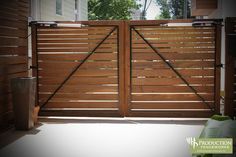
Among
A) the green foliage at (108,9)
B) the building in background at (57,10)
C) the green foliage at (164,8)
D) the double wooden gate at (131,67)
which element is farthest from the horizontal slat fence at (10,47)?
the green foliage at (164,8)

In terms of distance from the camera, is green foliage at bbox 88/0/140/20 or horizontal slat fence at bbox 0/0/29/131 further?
green foliage at bbox 88/0/140/20

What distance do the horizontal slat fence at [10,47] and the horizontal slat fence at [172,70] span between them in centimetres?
245

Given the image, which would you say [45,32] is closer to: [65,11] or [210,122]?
[210,122]

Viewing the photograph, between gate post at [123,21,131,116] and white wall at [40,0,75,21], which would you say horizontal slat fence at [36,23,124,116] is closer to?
gate post at [123,21,131,116]

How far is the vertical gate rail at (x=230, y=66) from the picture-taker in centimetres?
867

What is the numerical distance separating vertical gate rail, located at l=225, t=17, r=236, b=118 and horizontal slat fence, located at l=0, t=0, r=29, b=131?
4.51 metres

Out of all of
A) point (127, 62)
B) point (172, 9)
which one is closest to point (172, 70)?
point (127, 62)

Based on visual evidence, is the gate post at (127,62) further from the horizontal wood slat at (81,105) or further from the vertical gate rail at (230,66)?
the vertical gate rail at (230,66)

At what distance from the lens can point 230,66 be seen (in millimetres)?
8781

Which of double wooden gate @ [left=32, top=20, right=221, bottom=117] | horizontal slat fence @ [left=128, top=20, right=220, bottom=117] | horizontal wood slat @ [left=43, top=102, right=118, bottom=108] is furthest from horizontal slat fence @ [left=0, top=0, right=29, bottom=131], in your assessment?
horizontal slat fence @ [left=128, top=20, right=220, bottom=117]

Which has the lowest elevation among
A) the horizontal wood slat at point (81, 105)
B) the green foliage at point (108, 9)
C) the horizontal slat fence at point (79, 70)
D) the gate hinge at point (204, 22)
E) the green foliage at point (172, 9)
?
the horizontal wood slat at point (81, 105)

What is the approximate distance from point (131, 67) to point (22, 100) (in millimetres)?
2648

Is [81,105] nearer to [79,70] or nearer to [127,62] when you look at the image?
[79,70]

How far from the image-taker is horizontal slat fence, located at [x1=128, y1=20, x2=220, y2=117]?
8.97 meters
